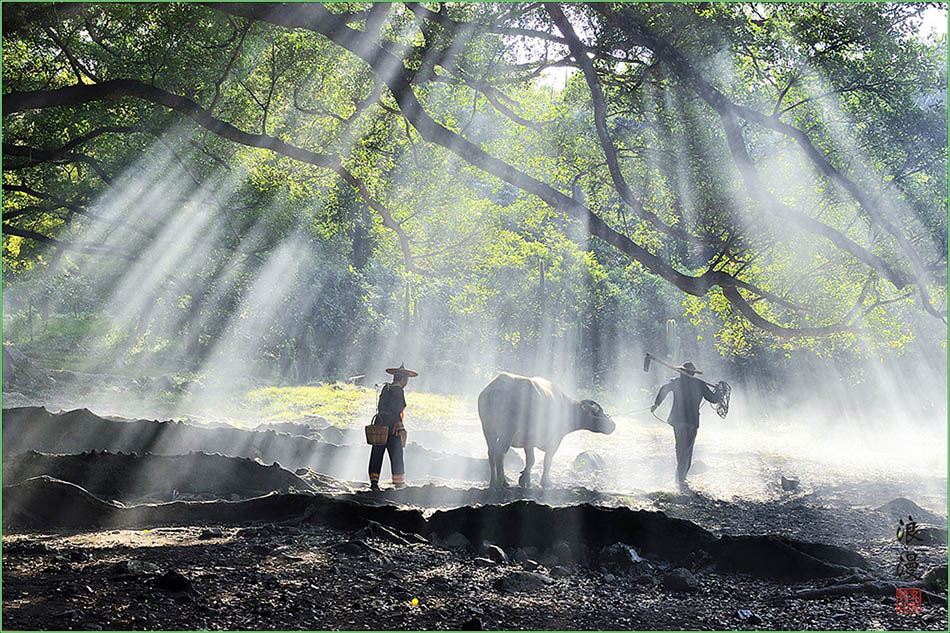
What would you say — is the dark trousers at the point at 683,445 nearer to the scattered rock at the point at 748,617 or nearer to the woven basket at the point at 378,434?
the woven basket at the point at 378,434

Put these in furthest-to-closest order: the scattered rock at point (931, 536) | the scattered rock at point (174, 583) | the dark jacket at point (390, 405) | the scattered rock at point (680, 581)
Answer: the dark jacket at point (390, 405)
the scattered rock at point (931, 536)
the scattered rock at point (680, 581)
the scattered rock at point (174, 583)

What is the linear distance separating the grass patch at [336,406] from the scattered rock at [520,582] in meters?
16.4

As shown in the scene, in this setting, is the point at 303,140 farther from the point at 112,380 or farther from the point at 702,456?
the point at 112,380

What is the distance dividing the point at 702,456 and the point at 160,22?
14669 millimetres

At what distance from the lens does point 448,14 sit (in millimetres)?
10680

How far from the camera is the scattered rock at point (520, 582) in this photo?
617 centimetres

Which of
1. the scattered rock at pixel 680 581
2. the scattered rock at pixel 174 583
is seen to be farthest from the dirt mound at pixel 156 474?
the scattered rock at pixel 680 581

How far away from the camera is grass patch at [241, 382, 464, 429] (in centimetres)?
2455

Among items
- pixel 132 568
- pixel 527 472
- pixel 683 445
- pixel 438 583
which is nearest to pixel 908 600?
pixel 438 583

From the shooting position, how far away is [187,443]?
1405 centimetres

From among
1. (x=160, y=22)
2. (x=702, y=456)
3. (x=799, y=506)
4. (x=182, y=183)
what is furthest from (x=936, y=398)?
(x=160, y=22)

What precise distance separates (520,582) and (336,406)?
21.2 m

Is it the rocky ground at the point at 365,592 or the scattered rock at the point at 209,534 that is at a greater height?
the scattered rock at the point at 209,534

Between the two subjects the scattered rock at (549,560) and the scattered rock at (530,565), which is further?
the scattered rock at (549,560)
